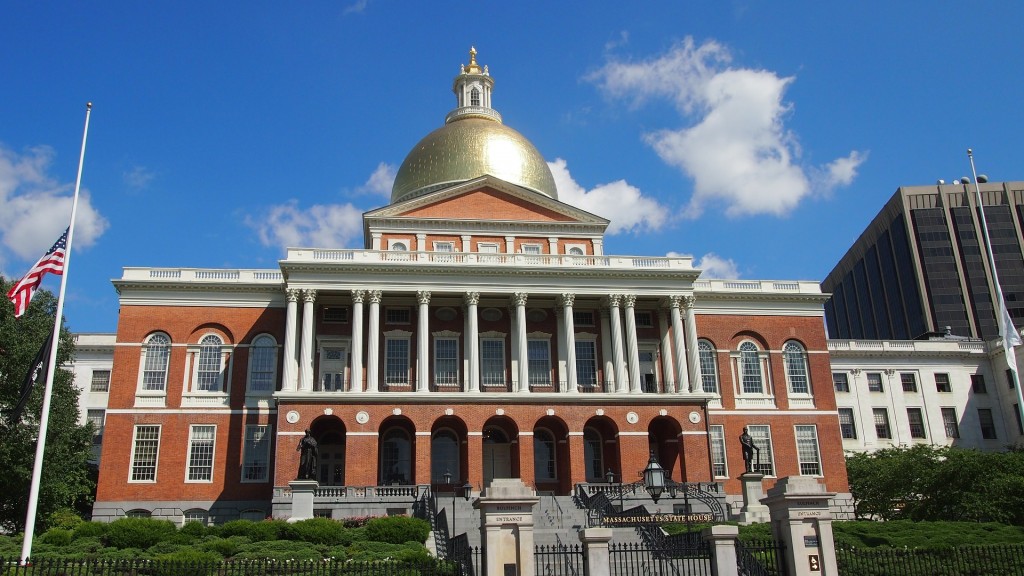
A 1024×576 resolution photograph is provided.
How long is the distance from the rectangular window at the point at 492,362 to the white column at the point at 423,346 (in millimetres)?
3200

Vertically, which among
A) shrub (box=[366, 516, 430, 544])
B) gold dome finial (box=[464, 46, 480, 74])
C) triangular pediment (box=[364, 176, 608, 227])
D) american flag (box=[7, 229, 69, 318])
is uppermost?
gold dome finial (box=[464, 46, 480, 74])

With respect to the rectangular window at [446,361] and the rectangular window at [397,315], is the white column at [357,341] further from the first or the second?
the rectangular window at [446,361]

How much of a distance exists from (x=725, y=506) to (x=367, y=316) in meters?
21.5

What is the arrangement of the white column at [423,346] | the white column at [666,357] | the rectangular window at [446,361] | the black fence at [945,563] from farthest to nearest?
the white column at [666,357] → the rectangular window at [446,361] → the white column at [423,346] → the black fence at [945,563]

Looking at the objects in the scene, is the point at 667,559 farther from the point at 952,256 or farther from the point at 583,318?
the point at 952,256

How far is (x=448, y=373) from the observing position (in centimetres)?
5106

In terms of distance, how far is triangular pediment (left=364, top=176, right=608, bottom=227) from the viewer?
56.4 m

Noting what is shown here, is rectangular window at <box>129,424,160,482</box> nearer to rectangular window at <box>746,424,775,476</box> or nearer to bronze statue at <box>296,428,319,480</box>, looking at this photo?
bronze statue at <box>296,428,319,480</box>

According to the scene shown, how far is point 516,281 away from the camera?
5062 centimetres

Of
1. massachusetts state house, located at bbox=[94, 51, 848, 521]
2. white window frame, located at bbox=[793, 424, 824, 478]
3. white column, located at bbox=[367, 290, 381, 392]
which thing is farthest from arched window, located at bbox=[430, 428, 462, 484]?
white window frame, located at bbox=[793, 424, 824, 478]

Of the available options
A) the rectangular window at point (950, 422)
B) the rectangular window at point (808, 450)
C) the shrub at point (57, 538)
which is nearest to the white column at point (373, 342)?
the shrub at point (57, 538)

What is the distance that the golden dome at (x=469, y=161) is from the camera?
58.9 meters

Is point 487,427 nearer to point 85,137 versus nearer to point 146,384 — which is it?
point 146,384

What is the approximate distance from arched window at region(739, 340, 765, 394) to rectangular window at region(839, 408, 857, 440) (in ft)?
47.2
